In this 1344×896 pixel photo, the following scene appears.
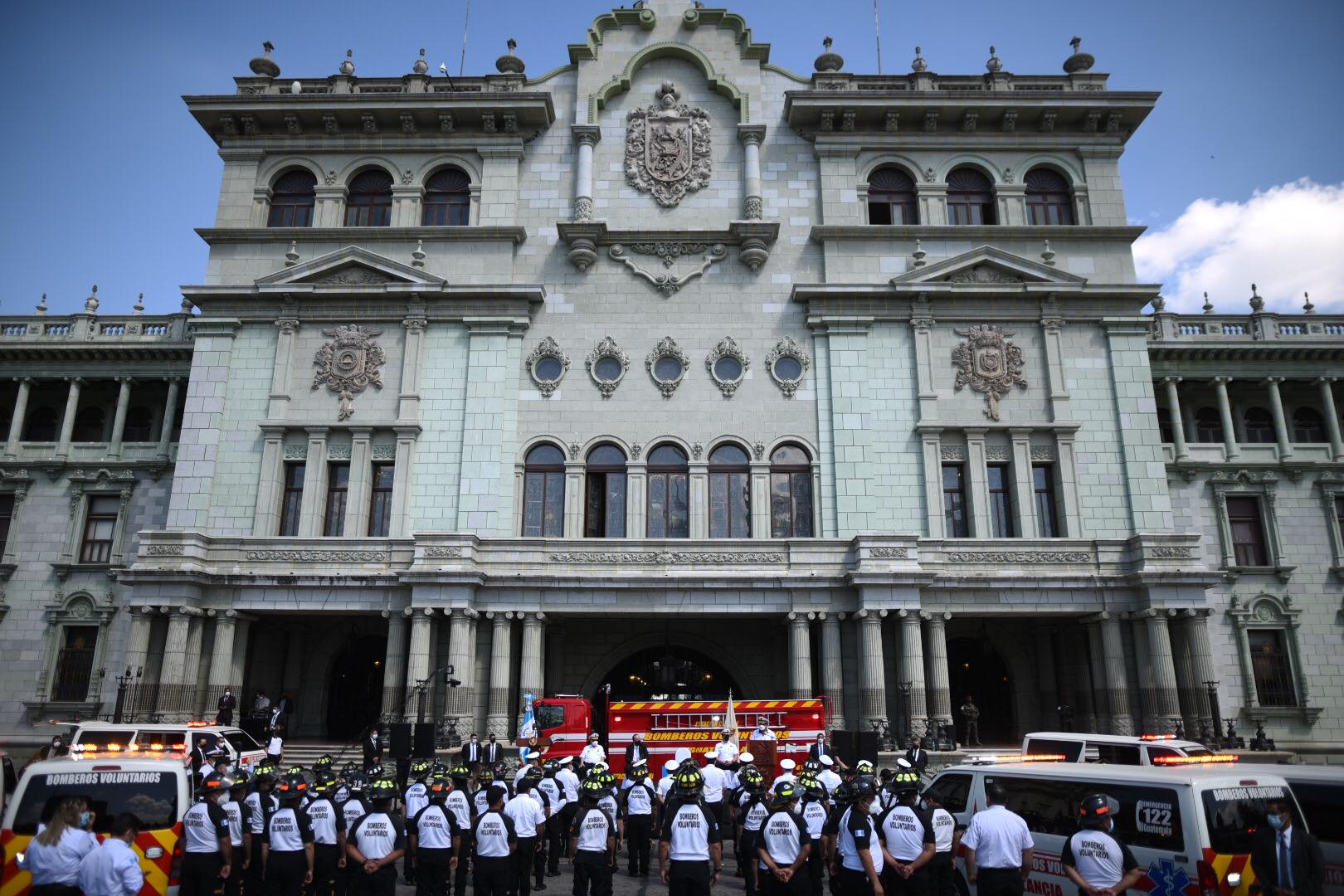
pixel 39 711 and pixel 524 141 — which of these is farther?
pixel 524 141

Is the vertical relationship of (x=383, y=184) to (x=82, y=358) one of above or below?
above

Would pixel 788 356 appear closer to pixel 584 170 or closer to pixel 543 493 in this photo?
pixel 543 493

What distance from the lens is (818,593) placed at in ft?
96.1

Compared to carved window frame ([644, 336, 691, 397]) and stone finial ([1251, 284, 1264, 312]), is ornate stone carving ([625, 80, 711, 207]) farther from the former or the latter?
stone finial ([1251, 284, 1264, 312])

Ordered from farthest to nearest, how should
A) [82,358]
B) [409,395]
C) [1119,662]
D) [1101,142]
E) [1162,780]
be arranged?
[82,358] < [1101,142] < [409,395] < [1119,662] < [1162,780]

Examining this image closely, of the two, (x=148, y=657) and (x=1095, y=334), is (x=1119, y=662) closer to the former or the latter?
(x=1095, y=334)

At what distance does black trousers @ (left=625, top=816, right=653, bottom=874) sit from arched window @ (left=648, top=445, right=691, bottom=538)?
15.0m

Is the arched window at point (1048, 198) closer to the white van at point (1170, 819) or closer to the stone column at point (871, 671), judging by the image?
the stone column at point (871, 671)

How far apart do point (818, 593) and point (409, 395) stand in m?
15.3

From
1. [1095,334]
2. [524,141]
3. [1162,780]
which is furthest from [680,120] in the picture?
[1162,780]

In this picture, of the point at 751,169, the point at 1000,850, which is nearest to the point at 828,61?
the point at 751,169

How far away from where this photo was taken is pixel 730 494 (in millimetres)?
31938

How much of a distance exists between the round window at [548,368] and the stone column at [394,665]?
948cm

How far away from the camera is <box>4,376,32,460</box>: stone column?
3650 centimetres
